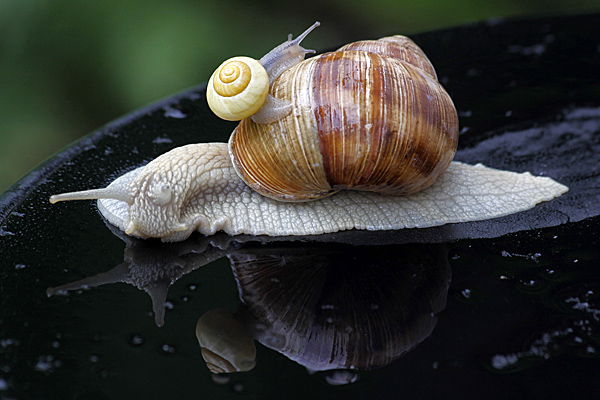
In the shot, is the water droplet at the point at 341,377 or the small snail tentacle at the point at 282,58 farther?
the small snail tentacle at the point at 282,58

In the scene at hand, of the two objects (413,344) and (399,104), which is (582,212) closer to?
(399,104)

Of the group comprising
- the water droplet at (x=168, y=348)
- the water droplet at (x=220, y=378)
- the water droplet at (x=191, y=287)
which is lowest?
the water droplet at (x=220, y=378)

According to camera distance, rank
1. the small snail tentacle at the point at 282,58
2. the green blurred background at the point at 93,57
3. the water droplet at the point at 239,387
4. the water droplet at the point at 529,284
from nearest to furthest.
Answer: the water droplet at the point at 239,387, the water droplet at the point at 529,284, the small snail tentacle at the point at 282,58, the green blurred background at the point at 93,57

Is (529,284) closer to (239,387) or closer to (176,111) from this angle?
(239,387)

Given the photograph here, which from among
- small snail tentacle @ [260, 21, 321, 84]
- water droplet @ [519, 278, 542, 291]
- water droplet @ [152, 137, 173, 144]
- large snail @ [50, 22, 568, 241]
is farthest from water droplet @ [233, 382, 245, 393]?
water droplet @ [152, 137, 173, 144]

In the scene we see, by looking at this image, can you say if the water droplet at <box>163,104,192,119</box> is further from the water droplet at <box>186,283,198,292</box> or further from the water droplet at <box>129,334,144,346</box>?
the water droplet at <box>129,334,144,346</box>

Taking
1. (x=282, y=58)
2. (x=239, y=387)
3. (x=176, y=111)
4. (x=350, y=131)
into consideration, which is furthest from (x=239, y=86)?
(x=239, y=387)

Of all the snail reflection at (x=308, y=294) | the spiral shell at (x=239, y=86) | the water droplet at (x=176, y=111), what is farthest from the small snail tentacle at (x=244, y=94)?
the water droplet at (x=176, y=111)

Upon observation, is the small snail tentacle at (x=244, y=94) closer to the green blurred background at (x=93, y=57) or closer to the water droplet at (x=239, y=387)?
the water droplet at (x=239, y=387)
